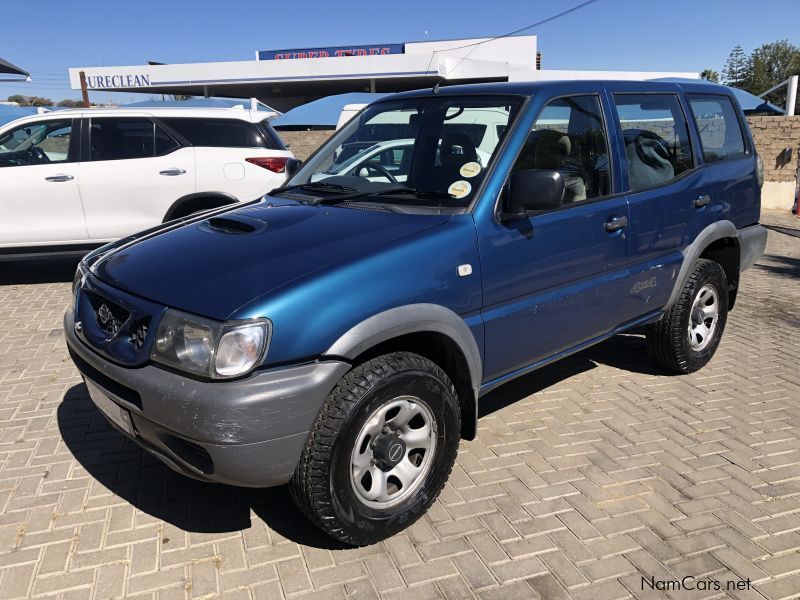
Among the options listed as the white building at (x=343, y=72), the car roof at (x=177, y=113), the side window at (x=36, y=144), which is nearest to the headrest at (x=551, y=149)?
the car roof at (x=177, y=113)

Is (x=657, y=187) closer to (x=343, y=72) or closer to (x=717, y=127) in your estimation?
(x=717, y=127)

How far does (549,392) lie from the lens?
450 cm

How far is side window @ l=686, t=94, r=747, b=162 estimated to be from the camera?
458cm

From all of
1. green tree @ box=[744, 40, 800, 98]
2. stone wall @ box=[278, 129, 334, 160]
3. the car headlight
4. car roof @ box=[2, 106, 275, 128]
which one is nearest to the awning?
stone wall @ box=[278, 129, 334, 160]

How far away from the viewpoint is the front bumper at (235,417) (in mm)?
2314

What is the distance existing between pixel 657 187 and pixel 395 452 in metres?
2.58

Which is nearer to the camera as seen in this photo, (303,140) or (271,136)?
(271,136)

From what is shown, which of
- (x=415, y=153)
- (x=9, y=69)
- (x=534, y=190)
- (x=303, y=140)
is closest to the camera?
(x=534, y=190)

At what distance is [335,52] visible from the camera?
147ft

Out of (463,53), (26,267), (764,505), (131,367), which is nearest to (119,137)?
(26,267)

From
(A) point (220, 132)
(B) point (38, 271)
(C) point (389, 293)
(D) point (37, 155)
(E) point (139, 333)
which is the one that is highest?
(A) point (220, 132)

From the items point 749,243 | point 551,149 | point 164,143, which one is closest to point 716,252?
point 749,243

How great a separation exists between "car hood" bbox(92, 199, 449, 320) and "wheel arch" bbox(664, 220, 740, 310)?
2221 millimetres

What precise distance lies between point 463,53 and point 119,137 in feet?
122
